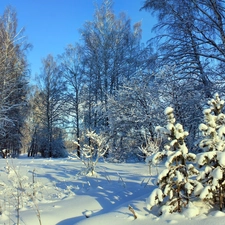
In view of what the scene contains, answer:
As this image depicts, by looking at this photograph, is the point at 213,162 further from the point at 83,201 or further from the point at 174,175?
the point at 83,201

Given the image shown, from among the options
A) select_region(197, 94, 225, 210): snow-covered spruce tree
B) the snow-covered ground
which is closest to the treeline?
the snow-covered ground

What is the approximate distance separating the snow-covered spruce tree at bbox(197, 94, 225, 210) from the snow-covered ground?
19cm

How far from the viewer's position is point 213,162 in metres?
2.89

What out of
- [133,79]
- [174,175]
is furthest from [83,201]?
[133,79]

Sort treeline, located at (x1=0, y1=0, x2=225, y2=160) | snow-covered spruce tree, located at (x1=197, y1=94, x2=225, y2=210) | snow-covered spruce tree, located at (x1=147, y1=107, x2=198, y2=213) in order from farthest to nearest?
treeline, located at (x1=0, y1=0, x2=225, y2=160) < snow-covered spruce tree, located at (x1=147, y1=107, x2=198, y2=213) < snow-covered spruce tree, located at (x1=197, y1=94, x2=225, y2=210)

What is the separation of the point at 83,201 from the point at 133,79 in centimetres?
793

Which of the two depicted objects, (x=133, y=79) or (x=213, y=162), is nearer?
(x=213, y=162)

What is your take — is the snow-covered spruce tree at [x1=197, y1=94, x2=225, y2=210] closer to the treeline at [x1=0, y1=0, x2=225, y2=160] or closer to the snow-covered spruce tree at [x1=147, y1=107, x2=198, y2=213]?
the snow-covered spruce tree at [x1=147, y1=107, x2=198, y2=213]

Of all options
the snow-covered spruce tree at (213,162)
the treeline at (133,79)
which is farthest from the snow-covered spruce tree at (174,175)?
the treeline at (133,79)

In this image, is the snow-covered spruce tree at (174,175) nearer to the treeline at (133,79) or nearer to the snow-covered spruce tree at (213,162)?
the snow-covered spruce tree at (213,162)

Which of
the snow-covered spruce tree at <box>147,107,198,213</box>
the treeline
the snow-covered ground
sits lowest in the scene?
the snow-covered ground

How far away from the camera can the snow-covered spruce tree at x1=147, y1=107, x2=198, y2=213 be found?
2.78 metres

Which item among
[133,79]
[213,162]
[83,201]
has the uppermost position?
[133,79]

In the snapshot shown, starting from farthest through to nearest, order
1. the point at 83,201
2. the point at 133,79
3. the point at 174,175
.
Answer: the point at 133,79, the point at 83,201, the point at 174,175
